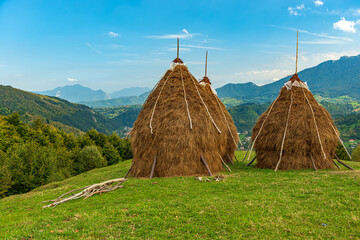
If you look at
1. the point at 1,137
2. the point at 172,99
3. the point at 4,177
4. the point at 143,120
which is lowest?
the point at 4,177

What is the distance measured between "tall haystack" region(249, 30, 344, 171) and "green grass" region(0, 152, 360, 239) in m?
3.59

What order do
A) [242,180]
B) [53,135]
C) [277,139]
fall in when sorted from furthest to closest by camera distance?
1. [53,135]
2. [277,139]
3. [242,180]

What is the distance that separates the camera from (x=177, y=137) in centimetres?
1440

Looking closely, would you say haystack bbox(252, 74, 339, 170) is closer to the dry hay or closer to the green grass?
the dry hay

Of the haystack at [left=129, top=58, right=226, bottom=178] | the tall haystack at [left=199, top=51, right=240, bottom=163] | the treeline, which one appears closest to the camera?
the haystack at [left=129, top=58, right=226, bottom=178]

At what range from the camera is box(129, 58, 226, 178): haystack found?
47.2 feet

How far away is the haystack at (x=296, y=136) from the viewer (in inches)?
587

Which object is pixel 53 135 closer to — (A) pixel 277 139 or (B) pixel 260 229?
(A) pixel 277 139

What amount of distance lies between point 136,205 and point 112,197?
2.56 metres

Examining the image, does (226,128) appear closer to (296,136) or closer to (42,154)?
(296,136)

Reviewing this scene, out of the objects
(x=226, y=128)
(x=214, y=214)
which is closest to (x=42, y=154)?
(x=226, y=128)

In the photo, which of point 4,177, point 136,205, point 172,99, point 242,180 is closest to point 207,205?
point 136,205

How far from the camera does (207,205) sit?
8555 mm

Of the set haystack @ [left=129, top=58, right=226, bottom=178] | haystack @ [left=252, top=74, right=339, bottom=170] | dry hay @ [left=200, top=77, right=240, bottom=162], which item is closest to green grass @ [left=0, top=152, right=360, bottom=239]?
haystack @ [left=129, top=58, right=226, bottom=178]
